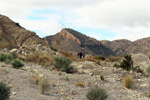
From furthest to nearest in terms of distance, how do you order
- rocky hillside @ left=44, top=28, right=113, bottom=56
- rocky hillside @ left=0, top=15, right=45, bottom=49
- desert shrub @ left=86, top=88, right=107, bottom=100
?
rocky hillside @ left=44, top=28, right=113, bottom=56 → rocky hillside @ left=0, top=15, right=45, bottom=49 → desert shrub @ left=86, top=88, right=107, bottom=100

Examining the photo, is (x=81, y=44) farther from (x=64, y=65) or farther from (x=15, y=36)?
(x=64, y=65)

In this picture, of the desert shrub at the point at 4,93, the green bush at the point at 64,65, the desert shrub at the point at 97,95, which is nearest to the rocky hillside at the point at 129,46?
the green bush at the point at 64,65

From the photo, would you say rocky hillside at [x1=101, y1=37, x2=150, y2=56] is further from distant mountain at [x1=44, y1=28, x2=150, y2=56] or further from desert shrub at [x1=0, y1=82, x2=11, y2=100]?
desert shrub at [x1=0, y1=82, x2=11, y2=100]

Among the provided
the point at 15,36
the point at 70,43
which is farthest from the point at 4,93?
the point at 70,43

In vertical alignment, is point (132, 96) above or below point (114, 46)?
below

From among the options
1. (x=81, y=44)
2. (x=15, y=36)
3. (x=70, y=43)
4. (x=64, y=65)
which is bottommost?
(x=64, y=65)

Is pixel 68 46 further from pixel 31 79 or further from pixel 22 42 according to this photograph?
pixel 31 79

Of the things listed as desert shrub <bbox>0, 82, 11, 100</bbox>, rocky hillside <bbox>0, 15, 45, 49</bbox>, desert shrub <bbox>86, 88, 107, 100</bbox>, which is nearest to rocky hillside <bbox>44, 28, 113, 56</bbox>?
rocky hillside <bbox>0, 15, 45, 49</bbox>

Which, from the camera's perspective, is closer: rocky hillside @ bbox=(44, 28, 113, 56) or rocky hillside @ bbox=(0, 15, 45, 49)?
rocky hillside @ bbox=(0, 15, 45, 49)

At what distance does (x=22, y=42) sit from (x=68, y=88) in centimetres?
3268

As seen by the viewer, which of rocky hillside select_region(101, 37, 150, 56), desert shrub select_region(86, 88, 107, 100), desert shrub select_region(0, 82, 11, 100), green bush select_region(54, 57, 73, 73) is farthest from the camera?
rocky hillside select_region(101, 37, 150, 56)

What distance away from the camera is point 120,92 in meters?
9.91

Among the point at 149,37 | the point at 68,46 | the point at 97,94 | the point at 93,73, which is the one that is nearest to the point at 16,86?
the point at 97,94

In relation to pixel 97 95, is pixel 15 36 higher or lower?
higher
